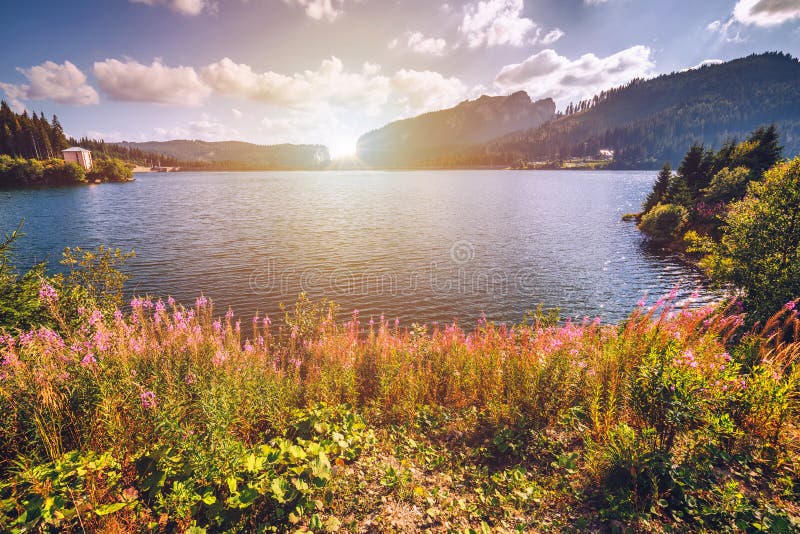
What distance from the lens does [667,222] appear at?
45.5 meters

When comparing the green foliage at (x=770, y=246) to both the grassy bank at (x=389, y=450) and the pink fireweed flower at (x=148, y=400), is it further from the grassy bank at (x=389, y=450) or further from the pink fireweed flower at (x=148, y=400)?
the pink fireweed flower at (x=148, y=400)

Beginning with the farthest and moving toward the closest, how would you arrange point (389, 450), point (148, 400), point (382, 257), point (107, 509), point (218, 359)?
point (382, 257) < point (218, 359) < point (389, 450) < point (148, 400) < point (107, 509)

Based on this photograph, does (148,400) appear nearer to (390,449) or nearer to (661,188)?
(390,449)

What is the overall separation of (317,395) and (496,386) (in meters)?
4.53

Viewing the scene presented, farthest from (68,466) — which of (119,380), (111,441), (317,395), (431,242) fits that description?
(431,242)

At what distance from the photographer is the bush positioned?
44.3 m

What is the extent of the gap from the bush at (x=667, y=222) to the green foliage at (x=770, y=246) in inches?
1559

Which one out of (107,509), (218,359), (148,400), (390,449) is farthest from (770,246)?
(148,400)

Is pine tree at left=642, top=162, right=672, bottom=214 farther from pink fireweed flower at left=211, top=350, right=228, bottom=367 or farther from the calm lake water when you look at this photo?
pink fireweed flower at left=211, top=350, right=228, bottom=367

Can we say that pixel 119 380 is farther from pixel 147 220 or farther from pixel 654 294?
pixel 147 220

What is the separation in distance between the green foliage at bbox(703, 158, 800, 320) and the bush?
3961 centimetres

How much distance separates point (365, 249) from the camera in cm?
3722

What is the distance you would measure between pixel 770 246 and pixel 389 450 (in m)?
14.9

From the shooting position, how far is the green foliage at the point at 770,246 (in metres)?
10.7
